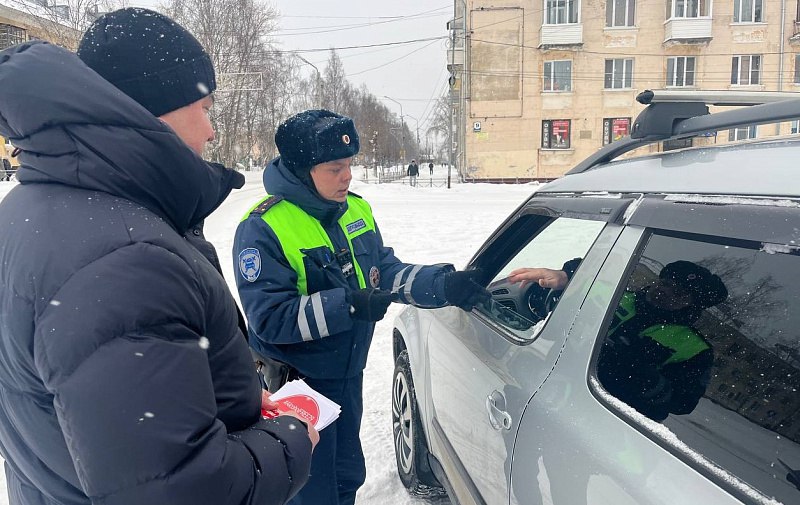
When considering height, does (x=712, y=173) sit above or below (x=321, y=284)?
above

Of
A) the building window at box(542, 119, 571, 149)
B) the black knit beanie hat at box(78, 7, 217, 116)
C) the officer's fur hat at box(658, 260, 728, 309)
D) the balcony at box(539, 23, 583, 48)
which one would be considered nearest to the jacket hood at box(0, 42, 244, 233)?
the black knit beanie hat at box(78, 7, 217, 116)

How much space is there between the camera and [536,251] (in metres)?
2.65

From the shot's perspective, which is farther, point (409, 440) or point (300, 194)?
point (409, 440)

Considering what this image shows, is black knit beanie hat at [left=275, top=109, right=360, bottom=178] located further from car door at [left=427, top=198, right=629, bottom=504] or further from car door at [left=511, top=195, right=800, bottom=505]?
car door at [left=511, top=195, right=800, bottom=505]

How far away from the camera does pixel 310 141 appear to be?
219cm

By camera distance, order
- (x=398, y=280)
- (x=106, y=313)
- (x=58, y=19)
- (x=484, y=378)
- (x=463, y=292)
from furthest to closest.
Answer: (x=58, y=19)
(x=398, y=280)
(x=463, y=292)
(x=484, y=378)
(x=106, y=313)

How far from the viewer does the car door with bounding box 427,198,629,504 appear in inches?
58.3

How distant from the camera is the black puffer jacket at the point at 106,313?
33.9 inches

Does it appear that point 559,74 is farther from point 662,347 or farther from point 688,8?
point 662,347

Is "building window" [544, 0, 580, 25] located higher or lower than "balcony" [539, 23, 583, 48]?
higher

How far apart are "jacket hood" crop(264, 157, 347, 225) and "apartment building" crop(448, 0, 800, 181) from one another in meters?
25.7

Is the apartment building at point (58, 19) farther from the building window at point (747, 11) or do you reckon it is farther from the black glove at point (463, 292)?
the building window at point (747, 11)

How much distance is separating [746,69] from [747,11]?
2.73m

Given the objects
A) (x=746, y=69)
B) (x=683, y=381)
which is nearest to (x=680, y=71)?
(x=746, y=69)
